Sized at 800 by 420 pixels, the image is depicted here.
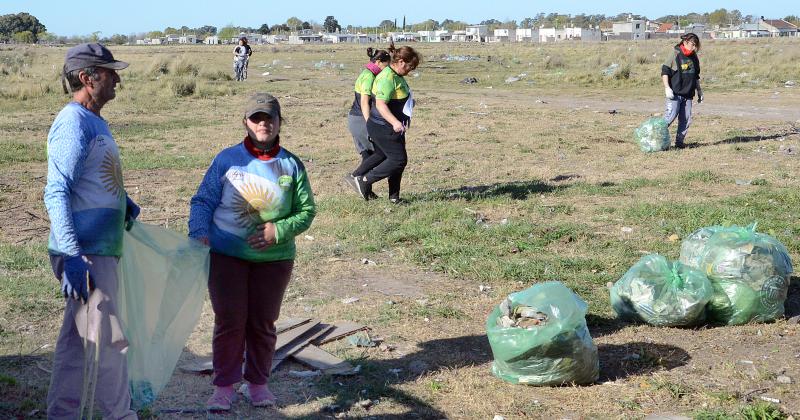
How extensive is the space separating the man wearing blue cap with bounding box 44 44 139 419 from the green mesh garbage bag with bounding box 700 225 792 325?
376cm

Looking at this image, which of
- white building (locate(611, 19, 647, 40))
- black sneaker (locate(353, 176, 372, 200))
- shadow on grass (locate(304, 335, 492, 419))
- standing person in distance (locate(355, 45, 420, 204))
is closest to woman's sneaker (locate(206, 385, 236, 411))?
shadow on grass (locate(304, 335, 492, 419))

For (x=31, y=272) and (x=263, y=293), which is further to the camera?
(x=31, y=272)

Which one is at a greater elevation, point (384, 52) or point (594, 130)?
point (384, 52)

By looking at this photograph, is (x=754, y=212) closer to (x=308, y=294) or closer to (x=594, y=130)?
(x=308, y=294)

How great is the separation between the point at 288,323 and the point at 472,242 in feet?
8.86

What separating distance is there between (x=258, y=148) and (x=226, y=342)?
966mm

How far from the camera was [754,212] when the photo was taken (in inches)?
348

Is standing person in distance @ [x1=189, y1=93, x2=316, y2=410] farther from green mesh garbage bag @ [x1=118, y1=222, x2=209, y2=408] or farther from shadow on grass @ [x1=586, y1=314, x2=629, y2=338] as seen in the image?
shadow on grass @ [x1=586, y1=314, x2=629, y2=338]

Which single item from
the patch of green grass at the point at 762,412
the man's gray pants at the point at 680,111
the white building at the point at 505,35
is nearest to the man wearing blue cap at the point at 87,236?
the patch of green grass at the point at 762,412

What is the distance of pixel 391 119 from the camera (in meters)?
8.90

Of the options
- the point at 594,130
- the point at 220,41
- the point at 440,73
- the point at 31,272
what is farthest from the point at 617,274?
the point at 220,41

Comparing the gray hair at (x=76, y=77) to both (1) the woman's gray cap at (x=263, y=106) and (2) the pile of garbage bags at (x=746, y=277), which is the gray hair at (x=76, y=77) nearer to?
(1) the woman's gray cap at (x=263, y=106)

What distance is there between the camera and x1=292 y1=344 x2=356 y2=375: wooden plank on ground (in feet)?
16.7

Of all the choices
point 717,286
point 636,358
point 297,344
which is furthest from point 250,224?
A: point 717,286
